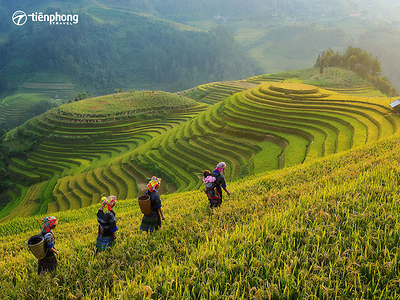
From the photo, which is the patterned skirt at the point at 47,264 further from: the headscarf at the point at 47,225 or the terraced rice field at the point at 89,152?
the terraced rice field at the point at 89,152

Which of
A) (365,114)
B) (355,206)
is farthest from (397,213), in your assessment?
(365,114)

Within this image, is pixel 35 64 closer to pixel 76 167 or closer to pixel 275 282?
pixel 76 167

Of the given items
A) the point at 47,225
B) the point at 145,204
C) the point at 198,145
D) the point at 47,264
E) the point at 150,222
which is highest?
the point at 145,204

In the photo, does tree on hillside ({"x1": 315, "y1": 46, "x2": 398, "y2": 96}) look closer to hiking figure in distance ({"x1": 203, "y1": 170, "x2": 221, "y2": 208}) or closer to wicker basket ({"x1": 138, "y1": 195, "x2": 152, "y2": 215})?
hiking figure in distance ({"x1": 203, "y1": 170, "x2": 221, "y2": 208})

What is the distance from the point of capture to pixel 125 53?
18488 cm

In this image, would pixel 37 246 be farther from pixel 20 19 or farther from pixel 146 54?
pixel 20 19

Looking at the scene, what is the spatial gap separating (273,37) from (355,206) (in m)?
224
